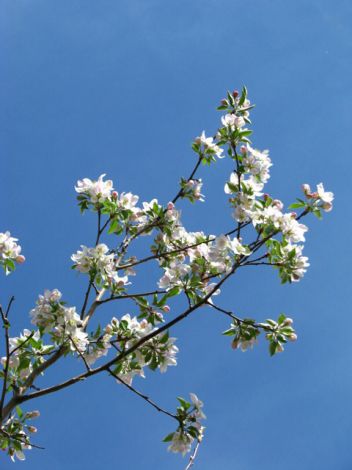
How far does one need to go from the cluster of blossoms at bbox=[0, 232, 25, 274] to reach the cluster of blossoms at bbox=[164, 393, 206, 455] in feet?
5.06

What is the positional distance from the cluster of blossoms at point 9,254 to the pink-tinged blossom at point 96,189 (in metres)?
0.64

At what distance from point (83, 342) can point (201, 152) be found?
6.26ft

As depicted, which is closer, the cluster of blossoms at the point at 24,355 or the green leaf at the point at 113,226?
the cluster of blossoms at the point at 24,355

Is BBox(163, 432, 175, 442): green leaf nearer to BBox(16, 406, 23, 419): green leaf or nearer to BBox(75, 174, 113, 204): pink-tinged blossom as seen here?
BBox(16, 406, 23, 419): green leaf

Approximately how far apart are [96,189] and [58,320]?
42.9 inches

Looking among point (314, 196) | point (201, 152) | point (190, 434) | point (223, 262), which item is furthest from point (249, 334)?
point (201, 152)

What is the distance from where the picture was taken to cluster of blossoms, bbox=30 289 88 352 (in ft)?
12.2

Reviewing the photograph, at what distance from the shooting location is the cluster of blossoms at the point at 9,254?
416 centimetres

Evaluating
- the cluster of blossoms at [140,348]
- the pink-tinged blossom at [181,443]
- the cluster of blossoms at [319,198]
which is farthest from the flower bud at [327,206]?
the pink-tinged blossom at [181,443]

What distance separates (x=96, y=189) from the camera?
14.1 feet

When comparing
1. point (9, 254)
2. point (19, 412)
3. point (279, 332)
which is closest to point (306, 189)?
point (279, 332)

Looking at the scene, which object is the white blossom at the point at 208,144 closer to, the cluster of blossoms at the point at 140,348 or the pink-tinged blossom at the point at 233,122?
the pink-tinged blossom at the point at 233,122

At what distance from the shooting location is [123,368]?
405 centimetres

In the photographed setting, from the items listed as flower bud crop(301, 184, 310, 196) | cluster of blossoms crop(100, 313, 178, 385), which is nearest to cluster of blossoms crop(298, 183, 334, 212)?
flower bud crop(301, 184, 310, 196)
